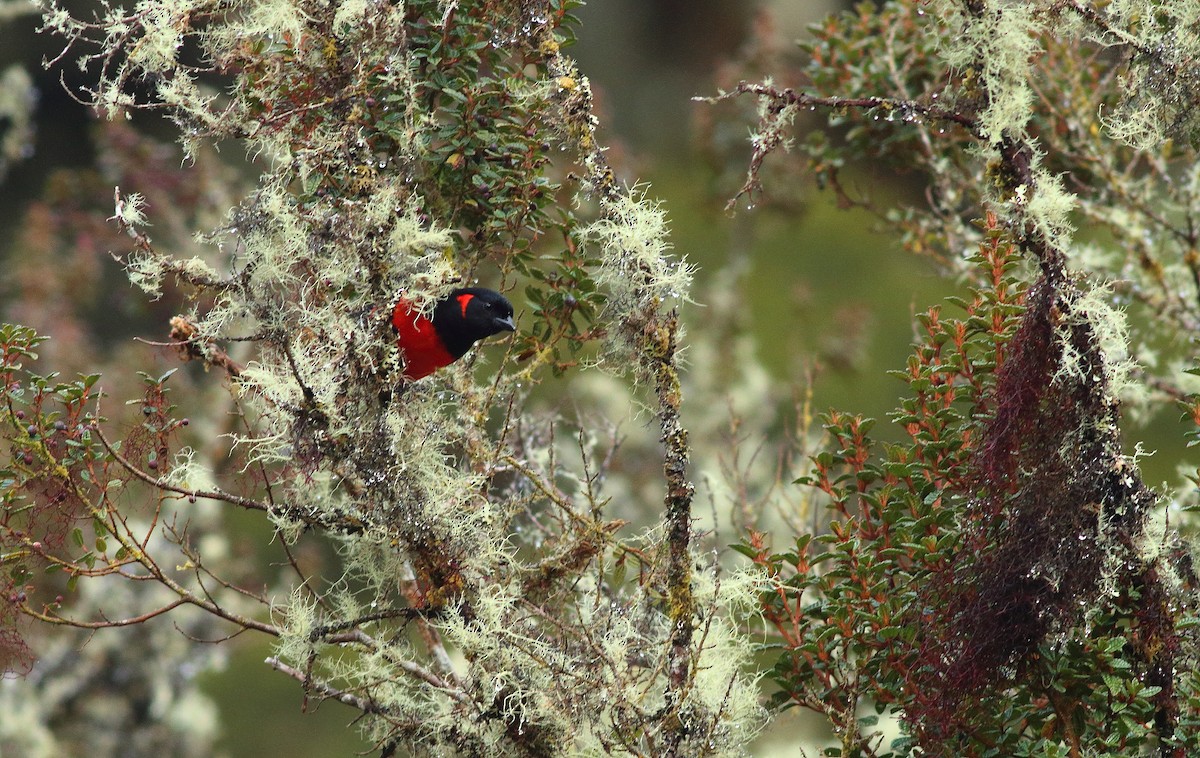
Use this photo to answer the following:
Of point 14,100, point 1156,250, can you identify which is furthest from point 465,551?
point 14,100

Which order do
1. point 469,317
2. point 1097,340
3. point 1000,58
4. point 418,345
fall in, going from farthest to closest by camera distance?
1. point 469,317
2. point 418,345
3. point 1000,58
4. point 1097,340

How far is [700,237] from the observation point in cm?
792

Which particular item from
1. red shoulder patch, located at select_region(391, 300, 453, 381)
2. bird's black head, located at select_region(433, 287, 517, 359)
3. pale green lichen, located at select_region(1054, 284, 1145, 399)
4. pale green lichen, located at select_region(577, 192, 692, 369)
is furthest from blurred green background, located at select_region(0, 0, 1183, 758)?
pale green lichen, located at select_region(1054, 284, 1145, 399)

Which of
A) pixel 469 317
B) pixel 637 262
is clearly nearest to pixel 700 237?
pixel 469 317

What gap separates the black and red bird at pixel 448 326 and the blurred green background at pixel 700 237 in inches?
98.5

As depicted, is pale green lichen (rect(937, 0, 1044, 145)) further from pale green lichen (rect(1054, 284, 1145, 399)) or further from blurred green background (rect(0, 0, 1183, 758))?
blurred green background (rect(0, 0, 1183, 758))

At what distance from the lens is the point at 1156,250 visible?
10.4 ft

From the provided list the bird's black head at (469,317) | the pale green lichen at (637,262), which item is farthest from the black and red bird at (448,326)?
the pale green lichen at (637,262)

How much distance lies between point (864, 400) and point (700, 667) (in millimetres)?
5653

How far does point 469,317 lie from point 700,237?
6030 mm

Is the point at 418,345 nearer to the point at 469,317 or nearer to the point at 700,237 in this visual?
the point at 469,317

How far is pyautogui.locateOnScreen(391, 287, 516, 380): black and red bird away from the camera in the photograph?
71.6 inches

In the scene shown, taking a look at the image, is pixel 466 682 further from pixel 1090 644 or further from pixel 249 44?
pixel 249 44

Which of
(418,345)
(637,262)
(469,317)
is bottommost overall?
(637,262)
